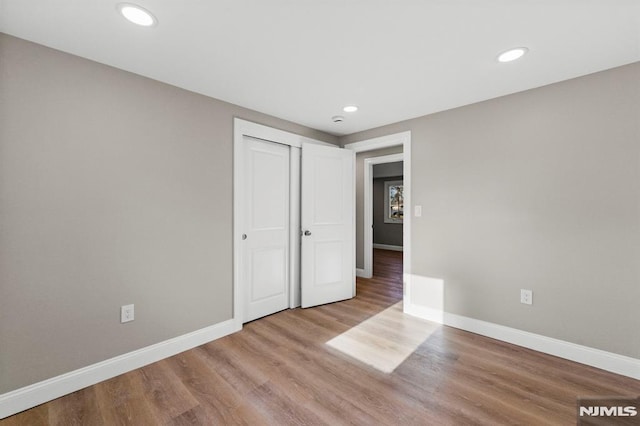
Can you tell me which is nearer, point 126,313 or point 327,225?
point 126,313

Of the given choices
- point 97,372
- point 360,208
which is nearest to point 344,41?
point 97,372

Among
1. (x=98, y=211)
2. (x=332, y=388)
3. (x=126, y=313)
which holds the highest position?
(x=98, y=211)

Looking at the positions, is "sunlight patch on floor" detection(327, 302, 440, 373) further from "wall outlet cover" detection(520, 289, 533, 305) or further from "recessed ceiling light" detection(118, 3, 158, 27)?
"recessed ceiling light" detection(118, 3, 158, 27)

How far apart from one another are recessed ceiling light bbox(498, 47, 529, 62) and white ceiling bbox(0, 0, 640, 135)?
0.05 metres

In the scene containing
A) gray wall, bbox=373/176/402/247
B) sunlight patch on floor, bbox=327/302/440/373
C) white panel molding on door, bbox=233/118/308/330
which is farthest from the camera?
gray wall, bbox=373/176/402/247

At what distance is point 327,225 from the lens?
140 inches

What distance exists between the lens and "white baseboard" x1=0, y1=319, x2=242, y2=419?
1643 mm

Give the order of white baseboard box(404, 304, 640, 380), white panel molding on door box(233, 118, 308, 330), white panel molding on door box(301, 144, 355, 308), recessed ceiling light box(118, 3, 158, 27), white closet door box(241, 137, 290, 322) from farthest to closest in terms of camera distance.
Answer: white panel molding on door box(301, 144, 355, 308) < white closet door box(241, 137, 290, 322) < white panel molding on door box(233, 118, 308, 330) < white baseboard box(404, 304, 640, 380) < recessed ceiling light box(118, 3, 158, 27)

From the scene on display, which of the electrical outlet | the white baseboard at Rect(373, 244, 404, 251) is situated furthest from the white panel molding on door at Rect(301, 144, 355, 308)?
the white baseboard at Rect(373, 244, 404, 251)

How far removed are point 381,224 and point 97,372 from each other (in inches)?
295

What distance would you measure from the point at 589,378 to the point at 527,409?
765 millimetres

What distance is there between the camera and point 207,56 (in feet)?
6.25

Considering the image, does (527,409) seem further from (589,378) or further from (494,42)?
(494,42)

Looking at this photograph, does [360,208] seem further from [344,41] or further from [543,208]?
[344,41]
